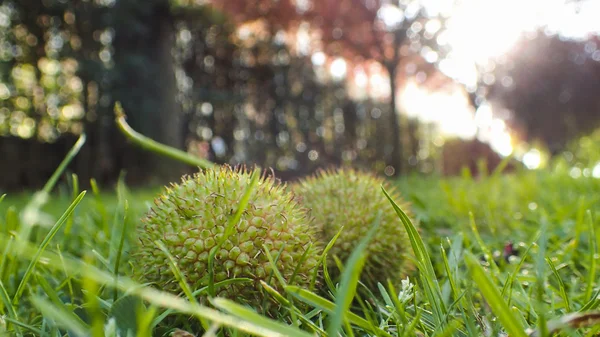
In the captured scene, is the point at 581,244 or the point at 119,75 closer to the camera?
the point at 581,244

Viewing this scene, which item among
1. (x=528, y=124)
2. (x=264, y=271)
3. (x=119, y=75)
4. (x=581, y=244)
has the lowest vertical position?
(x=528, y=124)

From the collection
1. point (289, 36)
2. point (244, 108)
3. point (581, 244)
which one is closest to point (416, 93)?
point (289, 36)

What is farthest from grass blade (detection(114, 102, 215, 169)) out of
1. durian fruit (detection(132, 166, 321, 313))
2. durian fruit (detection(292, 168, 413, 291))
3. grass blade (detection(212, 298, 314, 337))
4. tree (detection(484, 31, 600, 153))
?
tree (detection(484, 31, 600, 153))

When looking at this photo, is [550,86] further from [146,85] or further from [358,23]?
[146,85]

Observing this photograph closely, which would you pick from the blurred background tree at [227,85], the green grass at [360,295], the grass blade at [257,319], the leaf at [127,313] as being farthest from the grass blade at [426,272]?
the blurred background tree at [227,85]

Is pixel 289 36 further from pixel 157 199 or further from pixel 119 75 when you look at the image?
pixel 157 199

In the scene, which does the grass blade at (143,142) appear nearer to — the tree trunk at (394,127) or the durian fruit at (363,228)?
the durian fruit at (363,228)

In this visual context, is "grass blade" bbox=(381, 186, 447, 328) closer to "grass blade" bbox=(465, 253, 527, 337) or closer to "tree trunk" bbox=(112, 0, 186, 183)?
"grass blade" bbox=(465, 253, 527, 337)
